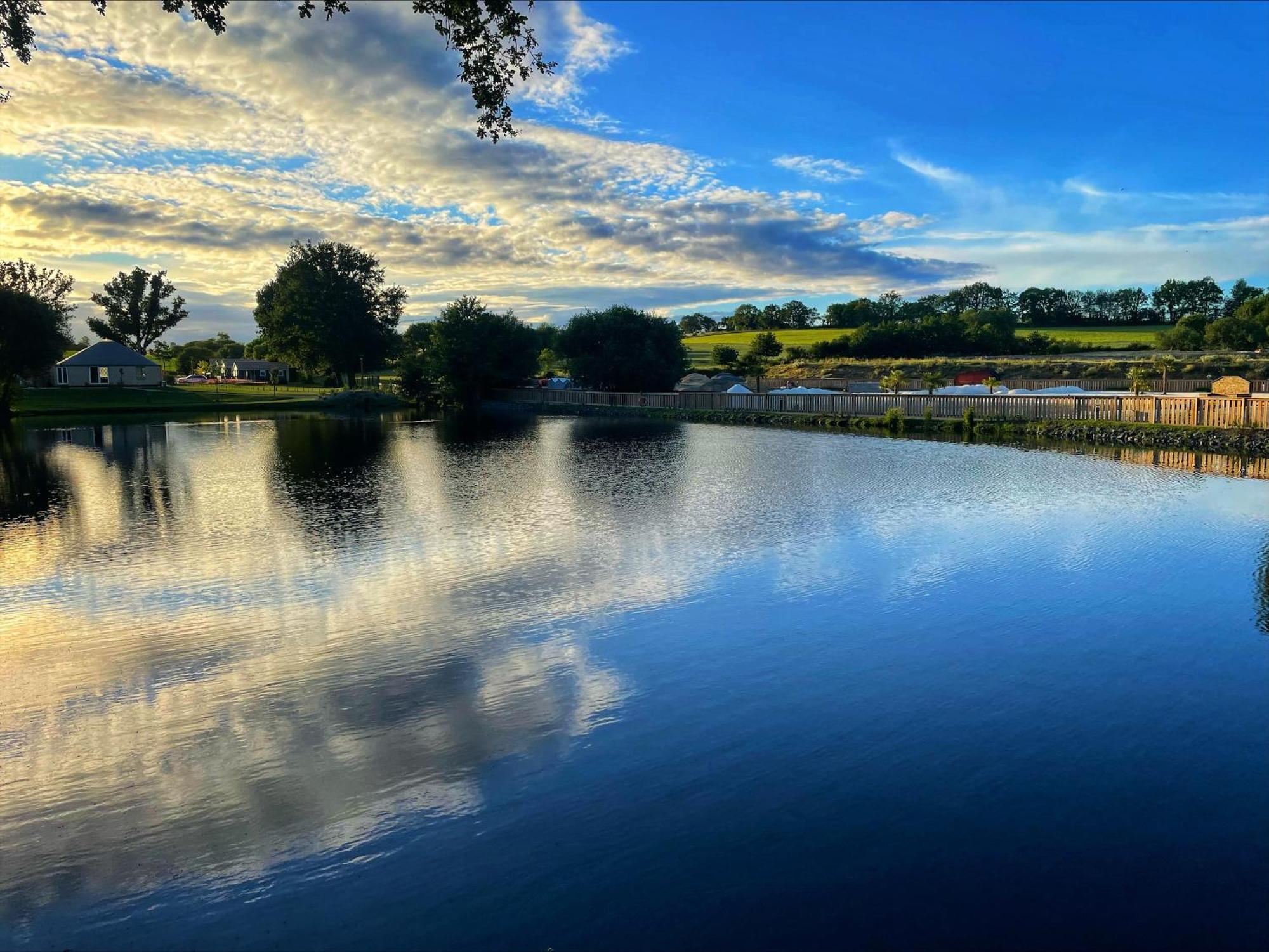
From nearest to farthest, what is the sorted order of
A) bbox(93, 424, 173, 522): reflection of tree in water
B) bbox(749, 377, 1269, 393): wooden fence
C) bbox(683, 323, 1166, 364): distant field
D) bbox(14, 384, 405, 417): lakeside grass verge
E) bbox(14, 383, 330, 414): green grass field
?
bbox(93, 424, 173, 522): reflection of tree in water → bbox(749, 377, 1269, 393): wooden fence → bbox(14, 384, 405, 417): lakeside grass verge → bbox(14, 383, 330, 414): green grass field → bbox(683, 323, 1166, 364): distant field

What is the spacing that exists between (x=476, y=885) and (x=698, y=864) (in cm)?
153

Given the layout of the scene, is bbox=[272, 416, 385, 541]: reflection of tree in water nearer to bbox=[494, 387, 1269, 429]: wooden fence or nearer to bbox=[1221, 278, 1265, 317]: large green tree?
bbox=[494, 387, 1269, 429]: wooden fence

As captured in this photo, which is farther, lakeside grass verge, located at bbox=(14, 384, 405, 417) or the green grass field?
the green grass field

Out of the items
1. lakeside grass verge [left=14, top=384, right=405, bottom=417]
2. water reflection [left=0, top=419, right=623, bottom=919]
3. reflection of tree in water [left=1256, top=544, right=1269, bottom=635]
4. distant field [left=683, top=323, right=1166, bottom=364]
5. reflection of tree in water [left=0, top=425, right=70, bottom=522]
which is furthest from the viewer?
distant field [left=683, top=323, right=1166, bottom=364]

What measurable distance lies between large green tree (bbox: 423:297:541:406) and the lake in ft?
202

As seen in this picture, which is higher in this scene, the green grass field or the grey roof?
the grey roof

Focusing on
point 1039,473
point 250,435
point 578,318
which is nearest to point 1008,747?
point 1039,473

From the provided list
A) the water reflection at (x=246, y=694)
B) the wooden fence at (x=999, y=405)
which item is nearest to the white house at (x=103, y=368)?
the wooden fence at (x=999, y=405)

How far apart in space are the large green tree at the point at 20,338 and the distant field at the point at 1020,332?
7987 centimetres

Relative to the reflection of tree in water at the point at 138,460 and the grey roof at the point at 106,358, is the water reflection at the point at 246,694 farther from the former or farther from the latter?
the grey roof at the point at 106,358

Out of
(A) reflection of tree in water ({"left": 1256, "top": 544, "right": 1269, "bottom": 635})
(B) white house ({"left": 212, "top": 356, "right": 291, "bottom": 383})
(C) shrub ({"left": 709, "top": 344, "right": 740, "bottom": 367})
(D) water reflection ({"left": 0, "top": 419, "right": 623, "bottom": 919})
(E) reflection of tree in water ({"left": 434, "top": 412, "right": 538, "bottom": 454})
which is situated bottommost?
(A) reflection of tree in water ({"left": 1256, "top": 544, "right": 1269, "bottom": 635})

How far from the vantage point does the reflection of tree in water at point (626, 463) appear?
22781mm

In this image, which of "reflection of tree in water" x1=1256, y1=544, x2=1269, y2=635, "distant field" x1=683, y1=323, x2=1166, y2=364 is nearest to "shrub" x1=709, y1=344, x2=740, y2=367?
"distant field" x1=683, y1=323, x2=1166, y2=364

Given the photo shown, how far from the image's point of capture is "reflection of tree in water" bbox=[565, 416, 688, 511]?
2278 centimetres
